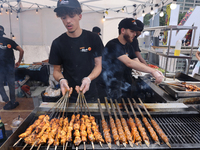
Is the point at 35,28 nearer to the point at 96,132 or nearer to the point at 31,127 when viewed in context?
the point at 31,127

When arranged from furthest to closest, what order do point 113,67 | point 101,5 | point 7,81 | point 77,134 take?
point 101,5 → point 7,81 → point 113,67 → point 77,134

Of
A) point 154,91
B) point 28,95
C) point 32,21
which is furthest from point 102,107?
point 32,21

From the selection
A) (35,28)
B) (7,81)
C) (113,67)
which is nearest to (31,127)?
(113,67)

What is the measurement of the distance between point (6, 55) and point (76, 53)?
3.86m

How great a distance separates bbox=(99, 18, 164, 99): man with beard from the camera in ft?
9.77

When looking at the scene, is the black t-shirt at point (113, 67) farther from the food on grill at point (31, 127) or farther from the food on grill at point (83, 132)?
the food on grill at point (31, 127)

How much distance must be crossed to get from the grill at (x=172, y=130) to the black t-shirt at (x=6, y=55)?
13.1 ft

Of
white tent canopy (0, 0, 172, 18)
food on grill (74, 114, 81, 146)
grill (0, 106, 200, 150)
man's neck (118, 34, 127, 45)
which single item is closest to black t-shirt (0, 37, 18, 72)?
white tent canopy (0, 0, 172, 18)

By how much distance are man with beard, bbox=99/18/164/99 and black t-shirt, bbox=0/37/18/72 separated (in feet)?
12.2

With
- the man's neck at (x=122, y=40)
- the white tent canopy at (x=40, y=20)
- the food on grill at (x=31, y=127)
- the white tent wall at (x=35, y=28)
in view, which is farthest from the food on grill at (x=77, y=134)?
the white tent wall at (x=35, y=28)

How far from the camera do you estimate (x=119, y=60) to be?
319 centimetres

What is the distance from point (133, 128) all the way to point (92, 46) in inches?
65.1

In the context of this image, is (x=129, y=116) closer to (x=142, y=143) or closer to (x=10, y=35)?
(x=142, y=143)

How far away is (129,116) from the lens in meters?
2.10
